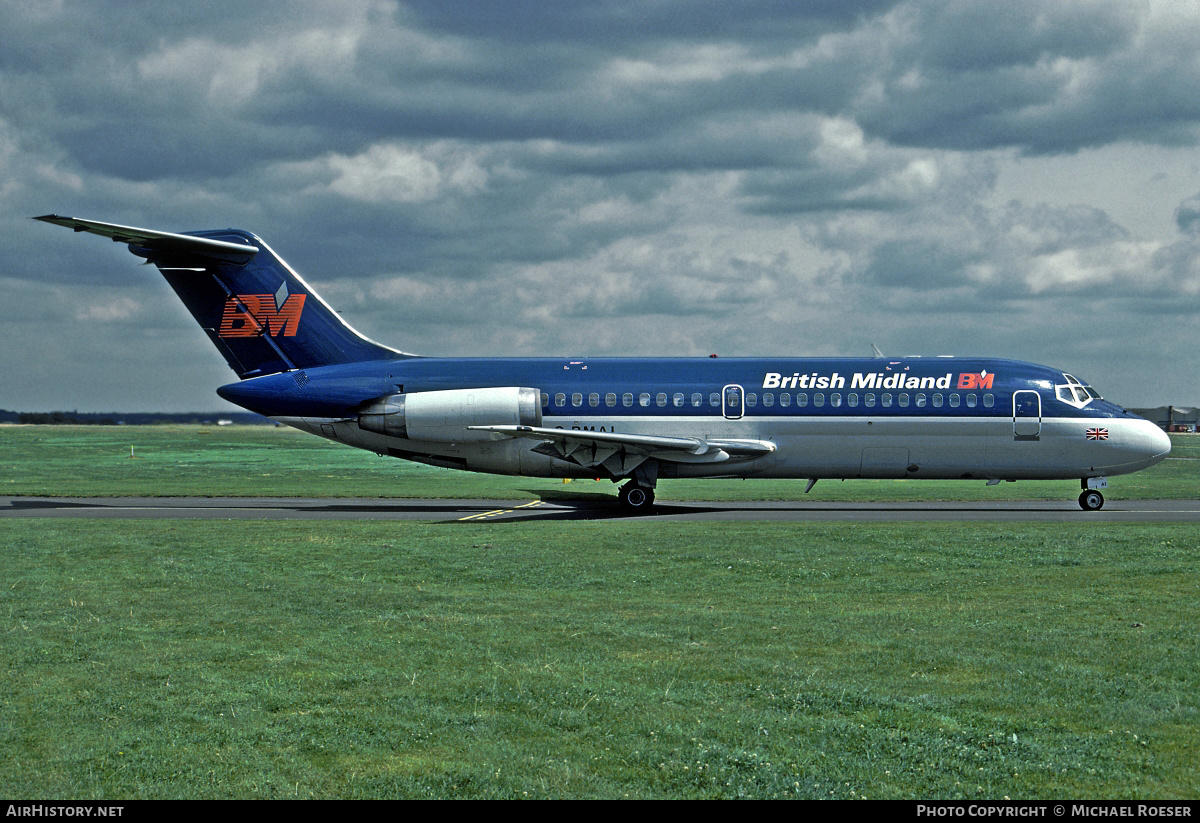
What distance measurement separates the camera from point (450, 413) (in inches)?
1252

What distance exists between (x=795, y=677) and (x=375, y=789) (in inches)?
173

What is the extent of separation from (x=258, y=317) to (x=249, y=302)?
55 cm

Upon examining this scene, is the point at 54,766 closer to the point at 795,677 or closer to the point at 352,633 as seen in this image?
the point at 352,633

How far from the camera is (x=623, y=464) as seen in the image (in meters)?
31.6

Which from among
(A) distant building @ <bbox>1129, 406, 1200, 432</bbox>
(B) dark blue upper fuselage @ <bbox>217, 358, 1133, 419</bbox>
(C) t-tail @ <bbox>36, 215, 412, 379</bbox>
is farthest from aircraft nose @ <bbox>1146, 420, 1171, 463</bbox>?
(A) distant building @ <bbox>1129, 406, 1200, 432</bbox>

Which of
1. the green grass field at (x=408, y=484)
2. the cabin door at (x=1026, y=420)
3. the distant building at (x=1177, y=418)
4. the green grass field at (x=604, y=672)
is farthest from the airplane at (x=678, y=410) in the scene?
the distant building at (x=1177, y=418)

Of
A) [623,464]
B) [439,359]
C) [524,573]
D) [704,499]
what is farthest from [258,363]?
[524,573]

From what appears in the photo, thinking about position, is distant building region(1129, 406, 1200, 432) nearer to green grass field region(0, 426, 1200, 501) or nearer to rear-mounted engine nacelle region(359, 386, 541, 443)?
green grass field region(0, 426, 1200, 501)

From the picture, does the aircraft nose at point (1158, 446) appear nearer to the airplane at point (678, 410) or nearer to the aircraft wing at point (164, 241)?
the airplane at point (678, 410)

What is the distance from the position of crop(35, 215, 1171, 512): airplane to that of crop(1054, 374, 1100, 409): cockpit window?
54 millimetres

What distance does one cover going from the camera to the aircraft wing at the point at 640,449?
30500mm

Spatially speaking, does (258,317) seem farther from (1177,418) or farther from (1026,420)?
(1177,418)

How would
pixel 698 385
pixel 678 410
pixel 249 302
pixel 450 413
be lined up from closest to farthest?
1. pixel 450 413
2. pixel 678 410
3. pixel 698 385
4. pixel 249 302

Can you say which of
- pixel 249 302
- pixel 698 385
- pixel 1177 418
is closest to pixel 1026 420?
pixel 698 385
